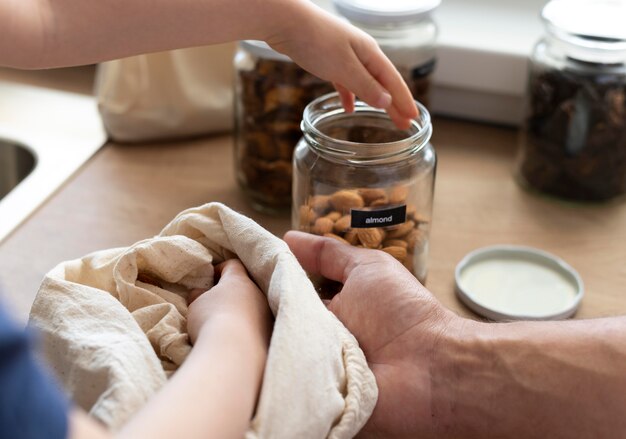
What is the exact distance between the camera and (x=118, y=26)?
737mm

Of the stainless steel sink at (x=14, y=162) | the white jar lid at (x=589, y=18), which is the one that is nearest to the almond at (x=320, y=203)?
the white jar lid at (x=589, y=18)

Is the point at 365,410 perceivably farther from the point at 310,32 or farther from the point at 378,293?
the point at 310,32

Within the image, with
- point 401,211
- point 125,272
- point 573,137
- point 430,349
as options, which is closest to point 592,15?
point 573,137

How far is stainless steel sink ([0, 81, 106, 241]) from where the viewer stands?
3.44ft

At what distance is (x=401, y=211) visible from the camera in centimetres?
81

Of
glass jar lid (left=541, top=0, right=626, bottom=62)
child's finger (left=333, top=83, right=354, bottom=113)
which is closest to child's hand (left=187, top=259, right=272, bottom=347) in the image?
child's finger (left=333, top=83, right=354, bottom=113)

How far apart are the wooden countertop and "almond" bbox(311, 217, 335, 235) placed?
0.16 meters

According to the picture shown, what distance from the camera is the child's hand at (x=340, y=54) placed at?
2.60ft

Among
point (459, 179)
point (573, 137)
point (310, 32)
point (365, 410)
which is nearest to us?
point (365, 410)

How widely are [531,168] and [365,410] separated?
1.69ft

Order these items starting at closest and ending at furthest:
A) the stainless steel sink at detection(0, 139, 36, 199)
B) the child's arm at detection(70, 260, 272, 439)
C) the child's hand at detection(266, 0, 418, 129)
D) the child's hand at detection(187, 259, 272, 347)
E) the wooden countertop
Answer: the child's arm at detection(70, 260, 272, 439) < the child's hand at detection(187, 259, 272, 347) < the child's hand at detection(266, 0, 418, 129) < the wooden countertop < the stainless steel sink at detection(0, 139, 36, 199)

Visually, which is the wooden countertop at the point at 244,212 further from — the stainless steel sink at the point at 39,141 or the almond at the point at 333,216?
the almond at the point at 333,216

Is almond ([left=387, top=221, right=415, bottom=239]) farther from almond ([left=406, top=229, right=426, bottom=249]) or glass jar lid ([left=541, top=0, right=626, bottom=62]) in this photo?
glass jar lid ([left=541, top=0, right=626, bottom=62])

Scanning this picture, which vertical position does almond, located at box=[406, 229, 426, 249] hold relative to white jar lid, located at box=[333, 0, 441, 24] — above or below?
below
